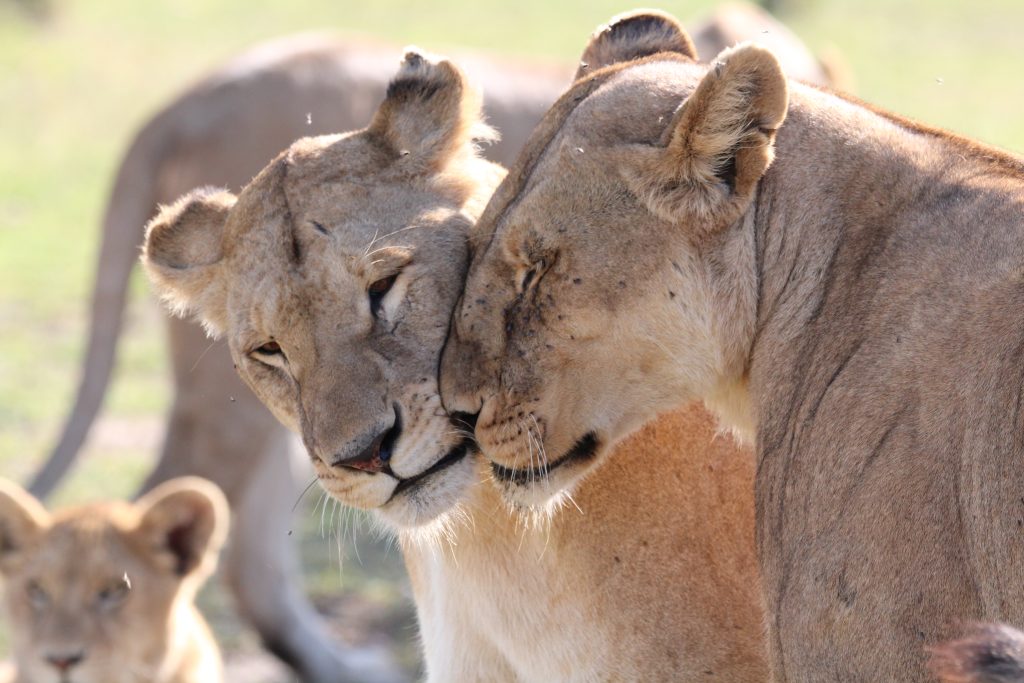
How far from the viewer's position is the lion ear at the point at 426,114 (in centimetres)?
260

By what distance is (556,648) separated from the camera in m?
2.58

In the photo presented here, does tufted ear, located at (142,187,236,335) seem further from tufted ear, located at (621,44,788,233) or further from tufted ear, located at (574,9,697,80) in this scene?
tufted ear, located at (621,44,788,233)

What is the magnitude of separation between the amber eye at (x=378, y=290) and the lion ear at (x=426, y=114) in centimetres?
27

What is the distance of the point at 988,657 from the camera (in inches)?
63.3

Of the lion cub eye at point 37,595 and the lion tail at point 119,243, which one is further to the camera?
the lion tail at point 119,243

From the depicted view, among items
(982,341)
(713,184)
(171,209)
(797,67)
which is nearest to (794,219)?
(713,184)

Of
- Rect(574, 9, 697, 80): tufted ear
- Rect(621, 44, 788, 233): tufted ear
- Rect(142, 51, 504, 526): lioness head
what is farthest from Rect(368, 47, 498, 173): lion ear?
Rect(621, 44, 788, 233): tufted ear

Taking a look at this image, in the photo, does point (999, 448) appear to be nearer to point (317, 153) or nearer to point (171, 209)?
point (317, 153)

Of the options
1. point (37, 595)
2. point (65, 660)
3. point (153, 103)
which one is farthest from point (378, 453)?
point (153, 103)

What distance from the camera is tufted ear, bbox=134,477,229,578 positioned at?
13.2 ft

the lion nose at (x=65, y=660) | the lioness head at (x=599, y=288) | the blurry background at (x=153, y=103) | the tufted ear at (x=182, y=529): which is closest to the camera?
the lioness head at (x=599, y=288)

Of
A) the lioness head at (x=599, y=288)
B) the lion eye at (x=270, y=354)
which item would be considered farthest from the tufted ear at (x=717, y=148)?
the lion eye at (x=270, y=354)

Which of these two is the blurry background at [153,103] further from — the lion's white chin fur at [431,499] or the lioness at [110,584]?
the lion's white chin fur at [431,499]

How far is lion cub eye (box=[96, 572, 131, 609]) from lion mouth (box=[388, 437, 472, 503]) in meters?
1.74
